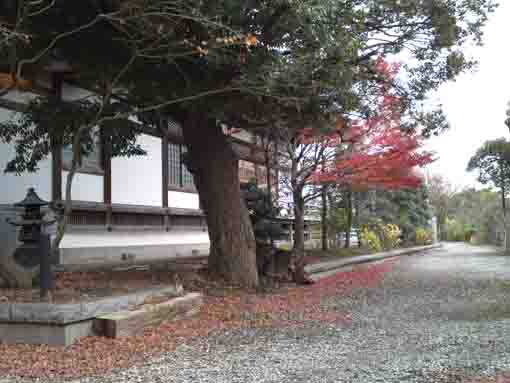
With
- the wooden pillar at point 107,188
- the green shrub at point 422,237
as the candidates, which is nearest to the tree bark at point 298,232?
the wooden pillar at point 107,188

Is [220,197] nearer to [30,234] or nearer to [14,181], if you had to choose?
[30,234]

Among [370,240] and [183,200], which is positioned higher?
[183,200]

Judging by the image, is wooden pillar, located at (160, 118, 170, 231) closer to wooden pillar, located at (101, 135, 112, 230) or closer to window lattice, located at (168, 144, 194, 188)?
window lattice, located at (168, 144, 194, 188)

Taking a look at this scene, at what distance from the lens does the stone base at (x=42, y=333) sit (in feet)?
17.8

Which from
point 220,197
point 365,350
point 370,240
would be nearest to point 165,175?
point 220,197

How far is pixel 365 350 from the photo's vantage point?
5.25 metres

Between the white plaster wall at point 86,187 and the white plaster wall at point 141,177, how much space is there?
54cm

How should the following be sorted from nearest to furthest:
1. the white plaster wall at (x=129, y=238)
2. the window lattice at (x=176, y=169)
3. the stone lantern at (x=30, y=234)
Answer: the stone lantern at (x=30, y=234) < the white plaster wall at (x=129, y=238) < the window lattice at (x=176, y=169)

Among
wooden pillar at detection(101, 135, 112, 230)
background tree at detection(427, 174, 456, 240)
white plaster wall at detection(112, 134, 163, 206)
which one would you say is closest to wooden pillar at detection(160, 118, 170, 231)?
white plaster wall at detection(112, 134, 163, 206)

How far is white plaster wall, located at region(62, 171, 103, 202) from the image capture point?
11.2 meters

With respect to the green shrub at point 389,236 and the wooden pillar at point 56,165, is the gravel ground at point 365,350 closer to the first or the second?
the wooden pillar at point 56,165

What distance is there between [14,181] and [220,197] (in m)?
3.91

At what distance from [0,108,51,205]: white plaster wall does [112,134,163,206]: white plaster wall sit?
2122 millimetres

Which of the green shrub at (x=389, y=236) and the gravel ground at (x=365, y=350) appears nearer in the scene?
the gravel ground at (x=365, y=350)
